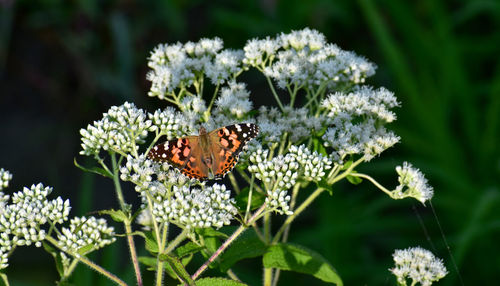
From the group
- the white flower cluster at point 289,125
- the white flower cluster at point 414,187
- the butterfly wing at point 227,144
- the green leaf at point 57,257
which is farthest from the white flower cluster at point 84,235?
the white flower cluster at point 414,187

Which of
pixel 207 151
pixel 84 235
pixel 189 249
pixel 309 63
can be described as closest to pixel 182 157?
pixel 207 151

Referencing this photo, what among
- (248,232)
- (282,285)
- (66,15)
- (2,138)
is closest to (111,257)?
(282,285)

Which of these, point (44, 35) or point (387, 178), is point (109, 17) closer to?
point (44, 35)

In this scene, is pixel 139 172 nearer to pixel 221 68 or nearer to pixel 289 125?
pixel 289 125

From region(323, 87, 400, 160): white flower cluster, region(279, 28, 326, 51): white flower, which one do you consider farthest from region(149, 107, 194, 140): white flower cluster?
region(279, 28, 326, 51): white flower

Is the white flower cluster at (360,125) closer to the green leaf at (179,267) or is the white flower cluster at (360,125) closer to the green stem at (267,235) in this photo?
the green stem at (267,235)

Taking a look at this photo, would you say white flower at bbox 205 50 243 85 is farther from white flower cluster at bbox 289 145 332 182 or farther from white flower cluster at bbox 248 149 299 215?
white flower cluster at bbox 289 145 332 182

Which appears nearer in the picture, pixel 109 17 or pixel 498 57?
pixel 498 57
